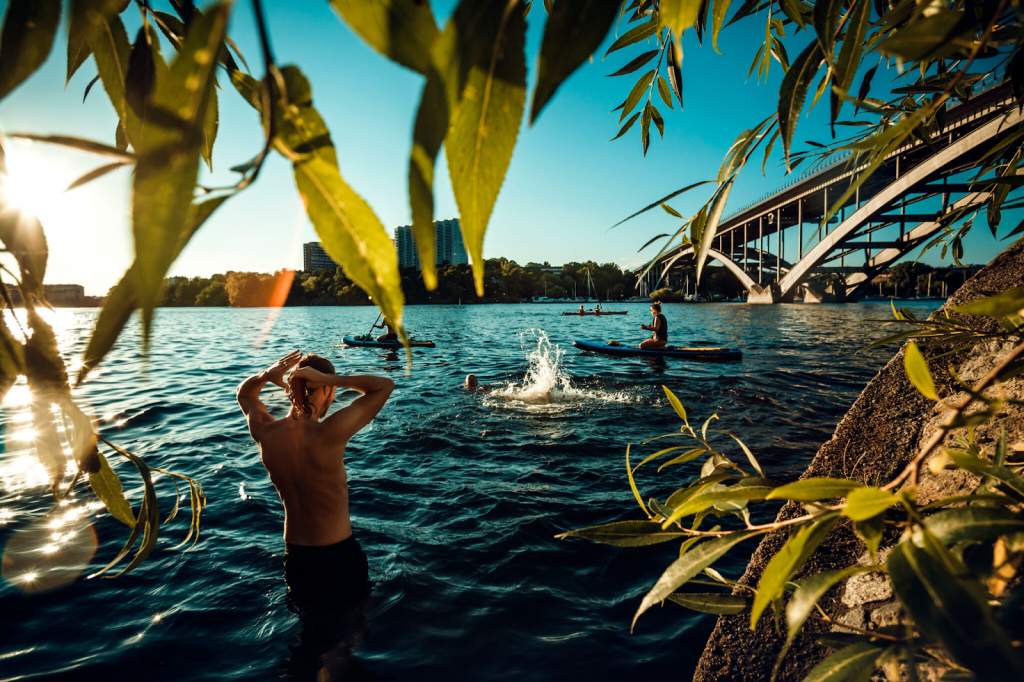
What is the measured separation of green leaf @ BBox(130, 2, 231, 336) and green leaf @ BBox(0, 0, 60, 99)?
10.6 inches

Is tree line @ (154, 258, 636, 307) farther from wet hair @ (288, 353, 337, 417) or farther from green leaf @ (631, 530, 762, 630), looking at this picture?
green leaf @ (631, 530, 762, 630)

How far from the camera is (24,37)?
443 mm

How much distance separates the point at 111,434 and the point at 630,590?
36.0ft

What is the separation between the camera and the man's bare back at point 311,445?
151 inches

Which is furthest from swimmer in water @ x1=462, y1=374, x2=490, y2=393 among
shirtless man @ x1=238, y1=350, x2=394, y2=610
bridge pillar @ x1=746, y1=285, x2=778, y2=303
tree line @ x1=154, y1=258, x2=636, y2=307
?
tree line @ x1=154, y1=258, x2=636, y2=307

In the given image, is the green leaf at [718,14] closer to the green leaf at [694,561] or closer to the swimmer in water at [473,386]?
the green leaf at [694,561]

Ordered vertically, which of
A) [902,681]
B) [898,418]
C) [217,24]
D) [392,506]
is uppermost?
[217,24]

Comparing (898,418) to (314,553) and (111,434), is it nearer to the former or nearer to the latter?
(314,553)

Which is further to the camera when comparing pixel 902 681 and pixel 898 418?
pixel 898 418

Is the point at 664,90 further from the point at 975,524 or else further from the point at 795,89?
the point at 975,524

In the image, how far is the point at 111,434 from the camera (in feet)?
31.9

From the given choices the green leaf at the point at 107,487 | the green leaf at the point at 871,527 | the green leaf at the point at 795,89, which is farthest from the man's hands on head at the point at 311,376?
the green leaf at the point at 871,527

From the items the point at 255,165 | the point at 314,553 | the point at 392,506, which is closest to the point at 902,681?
the point at 255,165

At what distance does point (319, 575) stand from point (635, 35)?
4.70m
